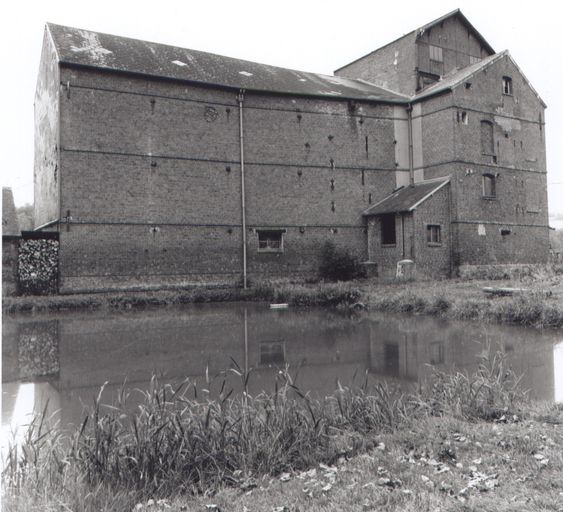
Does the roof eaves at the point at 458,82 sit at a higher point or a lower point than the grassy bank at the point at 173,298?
higher

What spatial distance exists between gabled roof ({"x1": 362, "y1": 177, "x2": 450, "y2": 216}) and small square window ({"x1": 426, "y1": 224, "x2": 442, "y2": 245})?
3.93 feet

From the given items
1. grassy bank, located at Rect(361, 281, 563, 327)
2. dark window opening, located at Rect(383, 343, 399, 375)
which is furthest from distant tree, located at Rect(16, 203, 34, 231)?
dark window opening, located at Rect(383, 343, 399, 375)

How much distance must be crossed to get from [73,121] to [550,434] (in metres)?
17.7

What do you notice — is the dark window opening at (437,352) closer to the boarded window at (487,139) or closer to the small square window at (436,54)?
the boarded window at (487,139)

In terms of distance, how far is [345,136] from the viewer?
23.0 metres

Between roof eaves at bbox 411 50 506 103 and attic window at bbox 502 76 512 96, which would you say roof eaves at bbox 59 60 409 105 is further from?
attic window at bbox 502 76 512 96

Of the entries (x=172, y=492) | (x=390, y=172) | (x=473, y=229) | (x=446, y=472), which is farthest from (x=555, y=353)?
(x=390, y=172)

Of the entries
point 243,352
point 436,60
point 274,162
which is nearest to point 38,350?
point 243,352

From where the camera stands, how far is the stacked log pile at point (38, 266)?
1706 cm

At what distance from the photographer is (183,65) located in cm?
2081

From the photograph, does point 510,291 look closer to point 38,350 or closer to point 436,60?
point 38,350

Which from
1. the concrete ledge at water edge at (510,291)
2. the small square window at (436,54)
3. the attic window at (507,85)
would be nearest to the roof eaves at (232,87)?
the small square window at (436,54)

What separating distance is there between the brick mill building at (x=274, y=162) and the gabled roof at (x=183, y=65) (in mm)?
104

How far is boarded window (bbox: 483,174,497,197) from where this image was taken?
76.8ft
